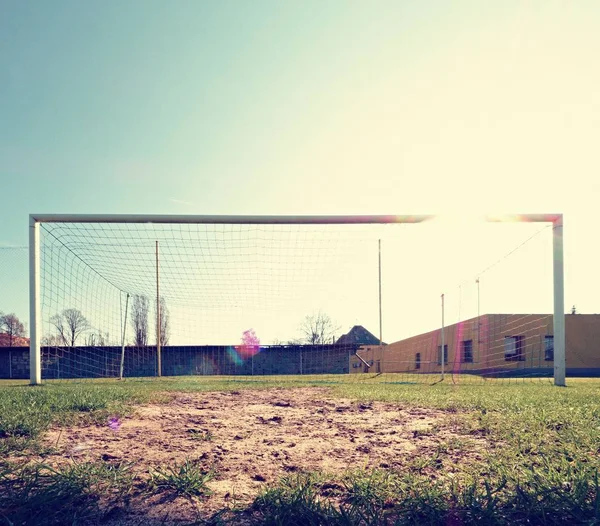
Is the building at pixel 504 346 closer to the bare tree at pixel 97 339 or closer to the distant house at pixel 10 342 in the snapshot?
the bare tree at pixel 97 339

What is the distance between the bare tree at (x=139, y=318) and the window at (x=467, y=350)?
16.7 meters

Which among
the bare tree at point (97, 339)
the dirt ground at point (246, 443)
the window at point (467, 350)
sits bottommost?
the window at point (467, 350)

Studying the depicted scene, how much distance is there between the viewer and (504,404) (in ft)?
10.8

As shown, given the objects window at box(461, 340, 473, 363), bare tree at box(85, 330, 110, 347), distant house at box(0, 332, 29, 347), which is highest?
bare tree at box(85, 330, 110, 347)

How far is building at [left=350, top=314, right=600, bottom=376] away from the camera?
62.6 ft

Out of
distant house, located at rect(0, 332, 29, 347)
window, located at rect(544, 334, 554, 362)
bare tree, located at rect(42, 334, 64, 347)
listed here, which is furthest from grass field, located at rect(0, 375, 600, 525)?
distant house, located at rect(0, 332, 29, 347)

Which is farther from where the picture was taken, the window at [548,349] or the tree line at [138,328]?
the window at [548,349]

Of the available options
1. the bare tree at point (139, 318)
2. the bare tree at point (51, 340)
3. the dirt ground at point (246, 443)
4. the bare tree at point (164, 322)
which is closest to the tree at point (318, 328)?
the bare tree at point (164, 322)

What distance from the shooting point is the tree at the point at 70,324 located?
852 centimetres

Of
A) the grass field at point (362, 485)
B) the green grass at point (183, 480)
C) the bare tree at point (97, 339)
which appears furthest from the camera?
the bare tree at point (97, 339)

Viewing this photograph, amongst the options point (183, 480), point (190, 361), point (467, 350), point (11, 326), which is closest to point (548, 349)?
point (467, 350)

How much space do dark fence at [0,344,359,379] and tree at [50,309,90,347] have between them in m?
0.29

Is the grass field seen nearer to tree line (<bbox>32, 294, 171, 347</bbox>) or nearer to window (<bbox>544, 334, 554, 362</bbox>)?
tree line (<bbox>32, 294, 171, 347</bbox>)

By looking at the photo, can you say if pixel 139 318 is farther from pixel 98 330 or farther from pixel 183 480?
pixel 183 480
